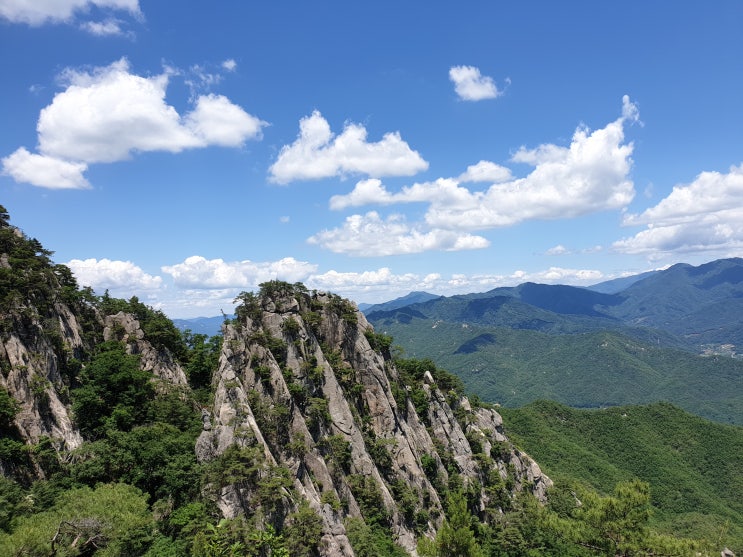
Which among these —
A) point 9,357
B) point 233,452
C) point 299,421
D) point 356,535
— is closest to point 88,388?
point 9,357

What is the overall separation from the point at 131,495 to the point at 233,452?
7959 mm

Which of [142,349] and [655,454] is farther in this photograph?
[655,454]

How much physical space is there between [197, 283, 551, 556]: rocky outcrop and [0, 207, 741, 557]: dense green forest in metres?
0.46

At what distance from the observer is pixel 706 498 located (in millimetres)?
136500

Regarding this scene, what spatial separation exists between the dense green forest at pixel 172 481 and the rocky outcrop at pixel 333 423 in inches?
18.1

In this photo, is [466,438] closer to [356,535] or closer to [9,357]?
[356,535]

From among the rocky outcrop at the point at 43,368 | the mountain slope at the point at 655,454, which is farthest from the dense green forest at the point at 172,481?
the mountain slope at the point at 655,454

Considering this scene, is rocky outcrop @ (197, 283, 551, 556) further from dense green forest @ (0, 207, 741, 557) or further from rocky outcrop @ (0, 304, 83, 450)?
rocky outcrop @ (0, 304, 83, 450)

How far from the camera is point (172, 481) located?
35.7 metres

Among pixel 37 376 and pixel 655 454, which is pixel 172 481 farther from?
pixel 655 454

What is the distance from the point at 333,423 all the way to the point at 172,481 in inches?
750

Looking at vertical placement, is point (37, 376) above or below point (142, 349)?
below

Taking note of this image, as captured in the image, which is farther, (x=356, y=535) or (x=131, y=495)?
(x=356, y=535)

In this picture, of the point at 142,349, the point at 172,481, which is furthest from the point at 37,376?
the point at 172,481
